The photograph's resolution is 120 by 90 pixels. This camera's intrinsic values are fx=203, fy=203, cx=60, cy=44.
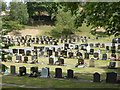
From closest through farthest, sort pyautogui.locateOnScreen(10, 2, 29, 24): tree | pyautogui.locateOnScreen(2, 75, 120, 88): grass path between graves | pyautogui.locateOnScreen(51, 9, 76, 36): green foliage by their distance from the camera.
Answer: pyautogui.locateOnScreen(2, 75, 120, 88): grass path between graves → pyautogui.locateOnScreen(51, 9, 76, 36): green foliage → pyautogui.locateOnScreen(10, 2, 29, 24): tree

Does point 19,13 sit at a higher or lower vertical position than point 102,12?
higher

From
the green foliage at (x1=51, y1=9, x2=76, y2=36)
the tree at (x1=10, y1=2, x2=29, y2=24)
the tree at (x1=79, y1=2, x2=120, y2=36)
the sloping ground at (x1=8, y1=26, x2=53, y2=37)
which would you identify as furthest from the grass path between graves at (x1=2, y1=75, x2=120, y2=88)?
the tree at (x1=10, y1=2, x2=29, y2=24)

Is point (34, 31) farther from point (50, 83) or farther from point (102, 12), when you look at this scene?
point (102, 12)

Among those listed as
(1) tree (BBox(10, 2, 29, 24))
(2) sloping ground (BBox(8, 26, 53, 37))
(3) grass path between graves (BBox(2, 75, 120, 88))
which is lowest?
(3) grass path between graves (BBox(2, 75, 120, 88))

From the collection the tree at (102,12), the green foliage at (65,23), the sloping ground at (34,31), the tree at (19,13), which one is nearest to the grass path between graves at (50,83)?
the tree at (102,12)

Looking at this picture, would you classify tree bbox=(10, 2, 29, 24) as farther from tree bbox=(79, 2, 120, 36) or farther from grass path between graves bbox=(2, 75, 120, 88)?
tree bbox=(79, 2, 120, 36)

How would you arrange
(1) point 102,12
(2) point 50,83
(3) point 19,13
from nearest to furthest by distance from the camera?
1. (1) point 102,12
2. (2) point 50,83
3. (3) point 19,13

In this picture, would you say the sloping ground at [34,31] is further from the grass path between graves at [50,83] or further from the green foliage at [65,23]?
the grass path between graves at [50,83]

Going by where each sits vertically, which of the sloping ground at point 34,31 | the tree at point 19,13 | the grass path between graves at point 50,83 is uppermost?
the tree at point 19,13

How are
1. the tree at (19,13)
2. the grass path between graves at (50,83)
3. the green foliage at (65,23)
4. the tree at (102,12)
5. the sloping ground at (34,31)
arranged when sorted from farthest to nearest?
the tree at (19,13), the sloping ground at (34,31), the green foliage at (65,23), the grass path between graves at (50,83), the tree at (102,12)

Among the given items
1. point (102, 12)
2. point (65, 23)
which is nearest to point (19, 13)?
point (65, 23)

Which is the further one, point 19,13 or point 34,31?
point 34,31

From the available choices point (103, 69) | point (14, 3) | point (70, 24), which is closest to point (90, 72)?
point (103, 69)

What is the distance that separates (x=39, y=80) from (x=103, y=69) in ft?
20.5
